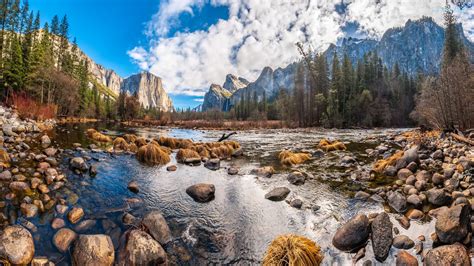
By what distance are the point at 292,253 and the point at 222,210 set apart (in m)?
2.94

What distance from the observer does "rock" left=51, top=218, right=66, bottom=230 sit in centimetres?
504

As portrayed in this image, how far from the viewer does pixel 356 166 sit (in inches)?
434

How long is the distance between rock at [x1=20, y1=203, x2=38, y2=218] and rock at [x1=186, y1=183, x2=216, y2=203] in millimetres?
3920

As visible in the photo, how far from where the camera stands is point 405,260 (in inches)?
166

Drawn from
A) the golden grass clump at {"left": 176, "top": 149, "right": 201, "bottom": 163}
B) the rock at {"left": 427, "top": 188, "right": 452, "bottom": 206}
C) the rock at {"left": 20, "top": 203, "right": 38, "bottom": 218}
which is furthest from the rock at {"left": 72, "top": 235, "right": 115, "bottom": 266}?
the golden grass clump at {"left": 176, "top": 149, "right": 201, "bottom": 163}

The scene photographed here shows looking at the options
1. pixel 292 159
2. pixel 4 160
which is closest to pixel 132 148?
pixel 4 160

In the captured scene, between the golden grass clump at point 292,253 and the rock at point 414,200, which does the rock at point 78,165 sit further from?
the rock at point 414,200

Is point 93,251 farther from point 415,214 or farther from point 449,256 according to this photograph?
point 415,214

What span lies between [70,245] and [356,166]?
35.9ft

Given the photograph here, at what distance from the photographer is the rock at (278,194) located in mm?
7559

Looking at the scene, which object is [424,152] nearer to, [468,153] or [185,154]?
[468,153]

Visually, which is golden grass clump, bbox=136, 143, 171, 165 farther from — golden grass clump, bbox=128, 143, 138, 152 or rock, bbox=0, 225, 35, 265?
rock, bbox=0, 225, 35, 265

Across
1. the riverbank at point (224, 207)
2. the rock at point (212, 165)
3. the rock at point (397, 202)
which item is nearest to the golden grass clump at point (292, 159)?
the riverbank at point (224, 207)

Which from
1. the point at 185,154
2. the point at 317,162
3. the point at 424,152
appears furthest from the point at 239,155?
the point at 424,152
